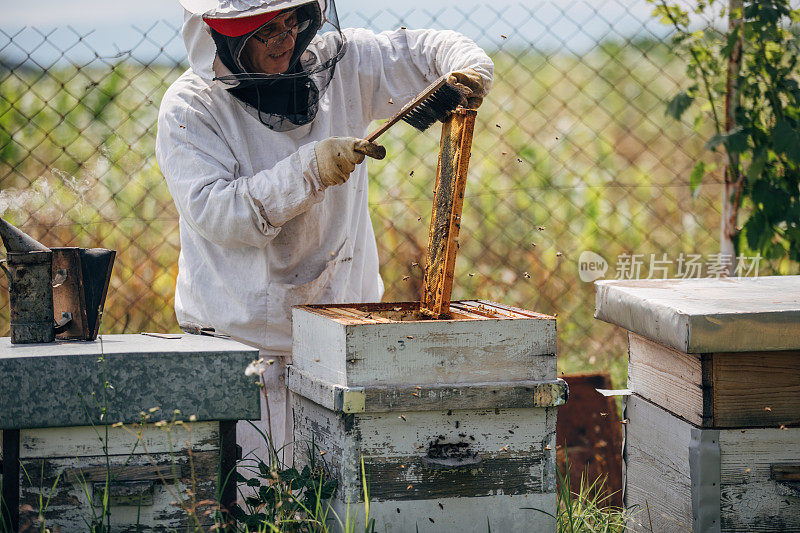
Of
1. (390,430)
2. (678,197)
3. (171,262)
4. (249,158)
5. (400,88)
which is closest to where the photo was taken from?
(390,430)

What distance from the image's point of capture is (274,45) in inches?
91.1

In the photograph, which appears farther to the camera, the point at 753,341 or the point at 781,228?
the point at 781,228

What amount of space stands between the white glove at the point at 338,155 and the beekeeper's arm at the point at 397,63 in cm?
64

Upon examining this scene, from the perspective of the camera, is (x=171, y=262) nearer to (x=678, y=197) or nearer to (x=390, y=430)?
(x=390, y=430)

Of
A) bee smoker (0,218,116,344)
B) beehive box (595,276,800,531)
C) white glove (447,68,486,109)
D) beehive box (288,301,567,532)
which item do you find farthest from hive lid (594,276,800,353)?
bee smoker (0,218,116,344)

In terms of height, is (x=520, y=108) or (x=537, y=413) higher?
(x=520, y=108)

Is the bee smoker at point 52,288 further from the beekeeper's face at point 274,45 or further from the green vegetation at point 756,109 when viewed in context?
the green vegetation at point 756,109

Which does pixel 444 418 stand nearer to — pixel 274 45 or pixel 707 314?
pixel 707 314

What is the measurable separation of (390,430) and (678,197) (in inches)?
191

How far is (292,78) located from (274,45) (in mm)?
116

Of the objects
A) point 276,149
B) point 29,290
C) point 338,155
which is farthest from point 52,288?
point 276,149

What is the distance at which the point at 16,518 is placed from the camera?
163 centimetres

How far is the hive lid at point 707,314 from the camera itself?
69.4 inches

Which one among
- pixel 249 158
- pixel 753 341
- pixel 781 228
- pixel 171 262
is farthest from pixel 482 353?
pixel 171 262
